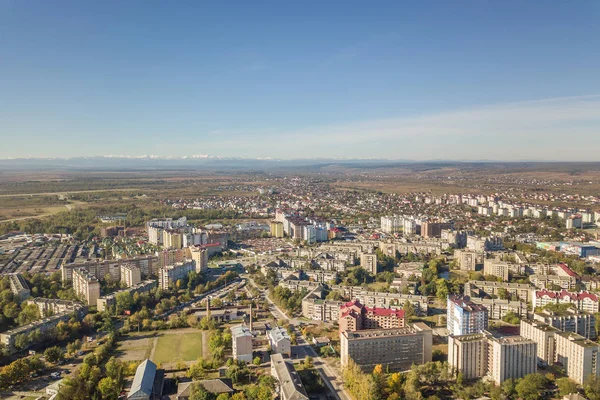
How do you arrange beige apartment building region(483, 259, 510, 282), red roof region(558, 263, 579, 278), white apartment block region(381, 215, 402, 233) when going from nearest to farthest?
1. red roof region(558, 263, 579, 278)
2. beige apartment building region(483, 259, 510, 282)
3. white apartment block region(381, 215, 402, 233)

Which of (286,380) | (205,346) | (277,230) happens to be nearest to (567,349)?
(286,380)

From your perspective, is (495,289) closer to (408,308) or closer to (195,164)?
(408,308)

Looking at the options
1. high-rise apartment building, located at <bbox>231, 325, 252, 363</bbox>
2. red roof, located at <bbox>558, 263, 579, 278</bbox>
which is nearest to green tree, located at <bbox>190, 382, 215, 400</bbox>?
high-rise apartment building, located at <bbox>231, 325, 252, 363</bbox>

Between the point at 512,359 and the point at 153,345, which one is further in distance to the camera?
the point at 153,345

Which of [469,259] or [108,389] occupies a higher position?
[469,259]

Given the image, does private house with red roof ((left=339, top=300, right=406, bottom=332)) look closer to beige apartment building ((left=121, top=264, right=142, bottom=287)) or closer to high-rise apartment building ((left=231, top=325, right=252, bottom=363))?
high-rise apartment building ((left=231, top=325, right=252, bottom=363))

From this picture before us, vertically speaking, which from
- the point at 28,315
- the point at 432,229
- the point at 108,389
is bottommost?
the point at 108,389
